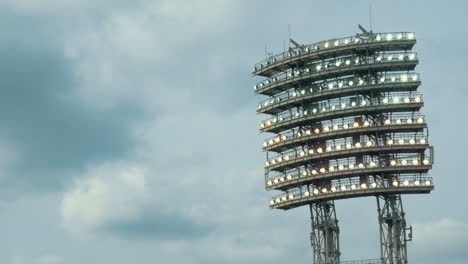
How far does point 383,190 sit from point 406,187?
3.33 m

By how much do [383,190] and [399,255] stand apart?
9602 millimetres

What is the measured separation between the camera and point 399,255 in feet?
655

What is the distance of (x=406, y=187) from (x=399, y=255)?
981 cm

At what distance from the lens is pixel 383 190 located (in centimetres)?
19988

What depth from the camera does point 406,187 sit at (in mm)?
199875
